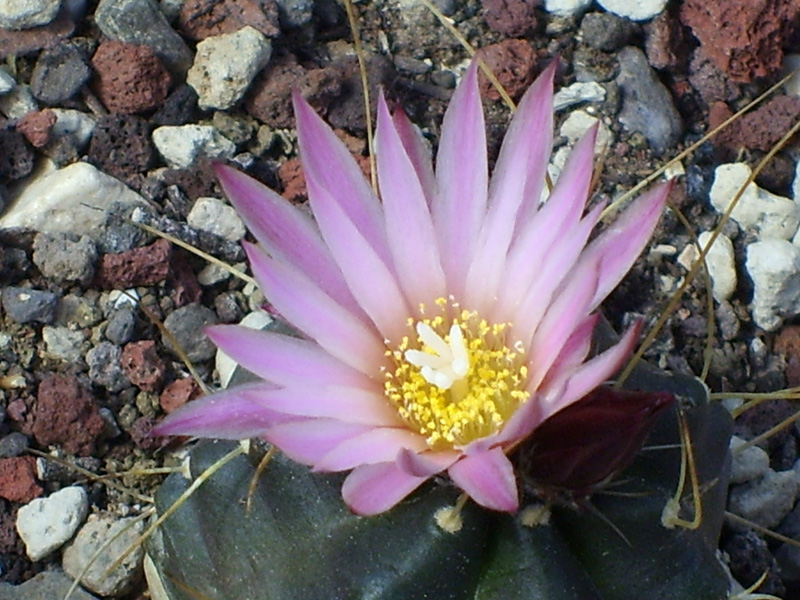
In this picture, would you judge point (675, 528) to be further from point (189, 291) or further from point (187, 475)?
point (189, 291)

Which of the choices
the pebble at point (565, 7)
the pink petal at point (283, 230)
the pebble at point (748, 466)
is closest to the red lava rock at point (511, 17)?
the pebble at point (565, 7)

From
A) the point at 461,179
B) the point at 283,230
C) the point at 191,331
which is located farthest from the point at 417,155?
the point at 191,331

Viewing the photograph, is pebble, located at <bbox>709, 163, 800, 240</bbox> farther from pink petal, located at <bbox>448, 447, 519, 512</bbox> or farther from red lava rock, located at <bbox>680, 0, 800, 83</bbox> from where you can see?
pink petal, located at <bbox>448, 447, 519, 512</bbox>

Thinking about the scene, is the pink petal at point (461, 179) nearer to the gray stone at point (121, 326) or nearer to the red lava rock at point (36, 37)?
the gray stone at point (121, 326)

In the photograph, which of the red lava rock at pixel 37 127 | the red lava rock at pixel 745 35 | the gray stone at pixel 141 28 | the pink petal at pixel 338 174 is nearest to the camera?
the pink petal at pixel 338 174

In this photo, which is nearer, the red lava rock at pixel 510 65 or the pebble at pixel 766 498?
the pebble at pixel 766 498

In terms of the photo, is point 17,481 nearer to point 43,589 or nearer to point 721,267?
point 43,589
